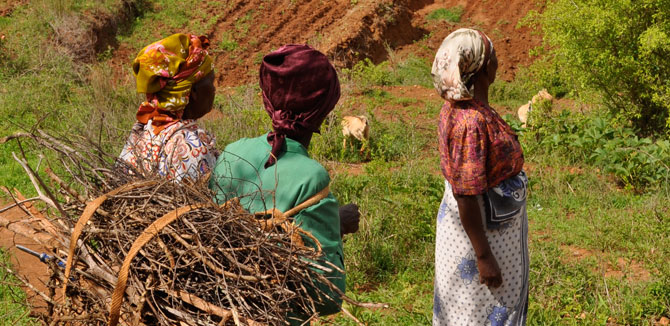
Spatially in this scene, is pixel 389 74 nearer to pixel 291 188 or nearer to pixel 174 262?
pixel 291 188

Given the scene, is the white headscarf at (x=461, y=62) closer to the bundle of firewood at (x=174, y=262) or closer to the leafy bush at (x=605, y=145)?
the bundle of firewood at (x=174, y=262)

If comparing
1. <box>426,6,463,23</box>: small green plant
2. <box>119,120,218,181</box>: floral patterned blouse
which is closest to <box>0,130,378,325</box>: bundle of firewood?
<box>119,120,218,181</box>: floral patterned blouse

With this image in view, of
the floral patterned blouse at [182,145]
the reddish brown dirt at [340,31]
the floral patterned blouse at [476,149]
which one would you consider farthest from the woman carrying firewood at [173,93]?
the reddish brown dirt at [340,31]

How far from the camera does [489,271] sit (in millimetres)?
2451

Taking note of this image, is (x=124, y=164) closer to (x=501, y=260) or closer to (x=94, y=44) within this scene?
(x=501, y=260)

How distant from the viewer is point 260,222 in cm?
169

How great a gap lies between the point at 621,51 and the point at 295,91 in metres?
4.72

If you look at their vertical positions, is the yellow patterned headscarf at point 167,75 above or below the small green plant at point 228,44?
above

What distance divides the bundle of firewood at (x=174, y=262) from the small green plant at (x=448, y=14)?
1217cm

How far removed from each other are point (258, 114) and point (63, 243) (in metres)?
4.51

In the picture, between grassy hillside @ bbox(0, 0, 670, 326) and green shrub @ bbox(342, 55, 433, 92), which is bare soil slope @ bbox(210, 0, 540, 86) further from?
grassy hillside @ bbox(0, 0, 670, 326)

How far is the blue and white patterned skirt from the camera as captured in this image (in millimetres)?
2514

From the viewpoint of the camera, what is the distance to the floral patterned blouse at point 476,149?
2.34 metres

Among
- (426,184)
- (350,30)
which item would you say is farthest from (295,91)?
(350,30)
